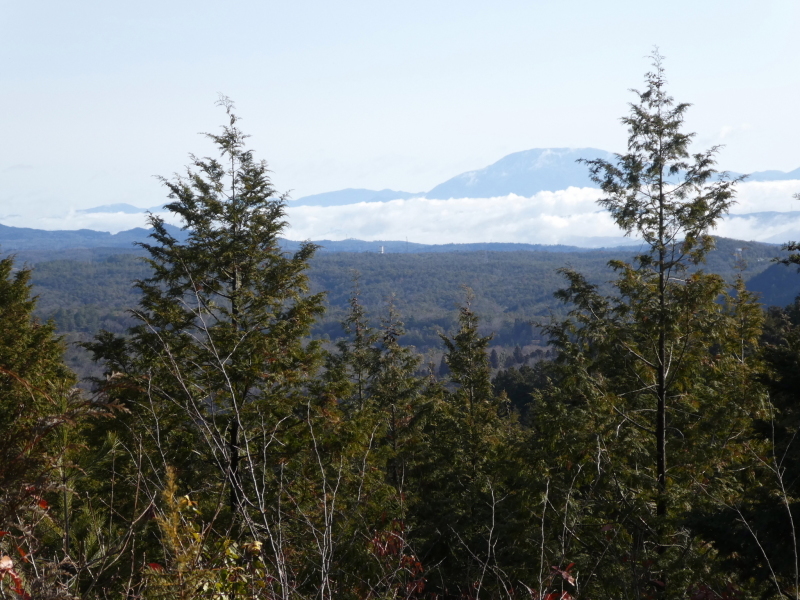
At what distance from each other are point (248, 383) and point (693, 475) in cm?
756

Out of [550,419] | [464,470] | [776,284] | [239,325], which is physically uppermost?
[239,325]

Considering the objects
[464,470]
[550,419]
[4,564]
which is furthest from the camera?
[464,470]

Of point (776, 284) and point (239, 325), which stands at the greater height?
point (239, 325)

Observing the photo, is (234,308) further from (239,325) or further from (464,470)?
(464,470)

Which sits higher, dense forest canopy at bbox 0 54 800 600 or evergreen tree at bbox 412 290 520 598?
dense forest canopy at bbox 0 54 800 600

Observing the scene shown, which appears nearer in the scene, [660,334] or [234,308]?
[660,334]

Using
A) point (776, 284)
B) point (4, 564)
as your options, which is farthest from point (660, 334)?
point (776, 284)

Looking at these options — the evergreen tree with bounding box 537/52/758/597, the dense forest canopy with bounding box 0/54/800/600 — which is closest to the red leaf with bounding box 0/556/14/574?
the dense forest canopy with bounding box 0/54/800/600

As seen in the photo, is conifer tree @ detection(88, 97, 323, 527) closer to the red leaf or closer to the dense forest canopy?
the dense forest canopy

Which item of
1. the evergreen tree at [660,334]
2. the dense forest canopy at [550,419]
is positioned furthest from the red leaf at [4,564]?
the evergreen tree at [660,334]

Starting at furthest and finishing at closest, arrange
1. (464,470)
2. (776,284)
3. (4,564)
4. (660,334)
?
(776,284) < (464,470) < (660,334) < (4,564)

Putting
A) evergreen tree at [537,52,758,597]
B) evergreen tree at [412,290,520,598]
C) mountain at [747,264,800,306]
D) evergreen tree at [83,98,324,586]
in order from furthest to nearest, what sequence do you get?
mountain at [747,264,800,306] → evergreen tree at [412,290,520,598] → evergreen tree at [83,98,324,586] → evergreen tree at [537,52,758,597]

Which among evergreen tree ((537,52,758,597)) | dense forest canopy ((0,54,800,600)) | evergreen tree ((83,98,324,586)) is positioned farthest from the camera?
evergreen tree ((83,98,324,586))

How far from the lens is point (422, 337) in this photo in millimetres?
183125
